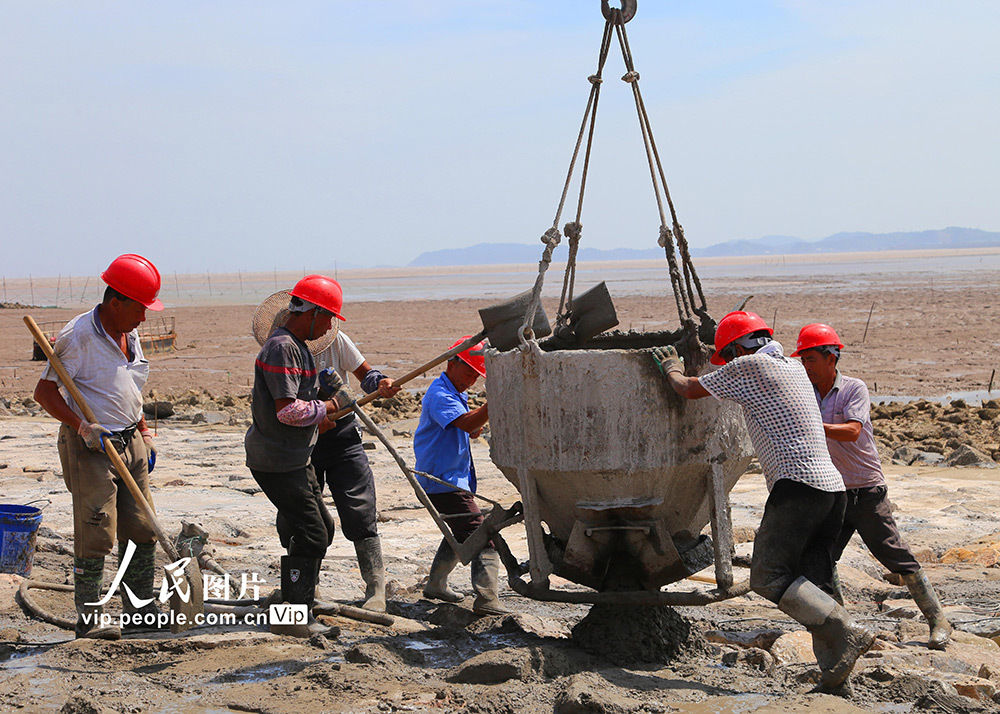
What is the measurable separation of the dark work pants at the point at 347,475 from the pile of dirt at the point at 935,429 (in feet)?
20.3

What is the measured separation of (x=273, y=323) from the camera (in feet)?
18.0

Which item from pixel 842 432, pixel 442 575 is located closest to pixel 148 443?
pixel 442 575

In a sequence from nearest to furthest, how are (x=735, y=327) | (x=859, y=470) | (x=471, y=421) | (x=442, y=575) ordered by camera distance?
(x=735, y=327), (x=859, y=470), (x=471, y=421), (x=442, y=575)

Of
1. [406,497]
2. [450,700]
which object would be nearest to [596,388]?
[450,700]

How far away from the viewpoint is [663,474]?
14.6ft

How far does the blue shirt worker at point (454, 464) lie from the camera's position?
549cm

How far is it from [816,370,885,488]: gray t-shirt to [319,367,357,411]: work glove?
91.8 inches

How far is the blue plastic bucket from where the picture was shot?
18.3ft

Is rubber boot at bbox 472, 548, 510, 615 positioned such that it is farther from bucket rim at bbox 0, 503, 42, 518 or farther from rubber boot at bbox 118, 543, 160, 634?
bucket rim at bbox 0, 503, 42, 518

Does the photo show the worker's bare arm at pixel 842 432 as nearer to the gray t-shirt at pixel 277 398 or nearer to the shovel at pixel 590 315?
the shovel at pixel 590 315

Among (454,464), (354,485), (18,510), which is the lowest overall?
(18,510)

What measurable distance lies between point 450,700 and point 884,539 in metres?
2.33

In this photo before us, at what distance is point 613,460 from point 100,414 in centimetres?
235

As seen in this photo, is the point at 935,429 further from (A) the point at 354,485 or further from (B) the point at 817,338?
(A) the point at 354,485
